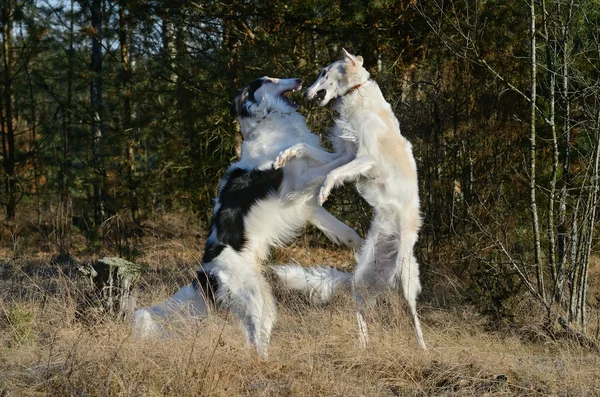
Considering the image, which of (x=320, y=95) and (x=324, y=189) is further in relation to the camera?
(x=320, y=95)

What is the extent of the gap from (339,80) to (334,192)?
11.5 feet

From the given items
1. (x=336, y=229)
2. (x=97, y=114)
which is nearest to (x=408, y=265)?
(x=336, y=229)

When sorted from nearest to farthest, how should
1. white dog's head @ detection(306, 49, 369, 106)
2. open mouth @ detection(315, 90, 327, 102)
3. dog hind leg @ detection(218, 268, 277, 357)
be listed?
dog hind leg @ detection(218, 268, 277, 357) → white dog's head @ detection(306, 49, 369, 106) → open mouth @ detection(315, 90, 327, 102)

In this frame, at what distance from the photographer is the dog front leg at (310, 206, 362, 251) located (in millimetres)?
5703

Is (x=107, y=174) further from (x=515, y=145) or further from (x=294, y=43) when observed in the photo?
(x=515, y=145)

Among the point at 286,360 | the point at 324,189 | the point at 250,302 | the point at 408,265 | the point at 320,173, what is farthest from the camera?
the point at 320,173

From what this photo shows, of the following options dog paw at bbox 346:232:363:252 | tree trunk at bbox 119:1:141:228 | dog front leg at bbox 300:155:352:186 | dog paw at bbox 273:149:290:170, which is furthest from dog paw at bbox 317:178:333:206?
tree trunk at bbox 119:1:141:228

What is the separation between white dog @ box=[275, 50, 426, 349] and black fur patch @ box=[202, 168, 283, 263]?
0.24m

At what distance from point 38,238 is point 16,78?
452 centimetres

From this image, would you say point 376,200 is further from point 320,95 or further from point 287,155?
point 320,95

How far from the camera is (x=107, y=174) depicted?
12.9 meters

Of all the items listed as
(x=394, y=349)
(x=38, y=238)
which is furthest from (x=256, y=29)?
(x=394, y=349)

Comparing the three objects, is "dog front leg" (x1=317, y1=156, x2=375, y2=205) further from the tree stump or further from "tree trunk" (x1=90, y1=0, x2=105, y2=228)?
"tree trunk" (x1=90, y1=0, x2=105, y2=228)

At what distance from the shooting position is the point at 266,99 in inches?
234
